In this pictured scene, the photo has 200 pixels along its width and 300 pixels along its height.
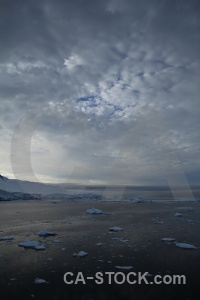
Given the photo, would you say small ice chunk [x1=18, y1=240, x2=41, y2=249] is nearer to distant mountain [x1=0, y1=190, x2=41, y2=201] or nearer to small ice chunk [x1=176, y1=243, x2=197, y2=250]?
small ice chunk [x1=176, y1=243, x2=197, y2=250]

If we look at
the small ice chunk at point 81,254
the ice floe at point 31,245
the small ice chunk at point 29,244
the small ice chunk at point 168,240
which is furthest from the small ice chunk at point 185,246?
the small ice chunk at point 29,244

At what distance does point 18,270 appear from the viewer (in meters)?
11.5

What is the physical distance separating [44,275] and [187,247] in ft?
29.8

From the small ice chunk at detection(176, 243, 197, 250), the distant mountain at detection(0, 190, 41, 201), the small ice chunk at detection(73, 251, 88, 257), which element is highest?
the distant mountain at detection(0, 190, 41, 201)

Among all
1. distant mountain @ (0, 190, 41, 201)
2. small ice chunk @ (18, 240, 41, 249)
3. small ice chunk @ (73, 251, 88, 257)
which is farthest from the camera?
distant mountain @ (0, 190, 41, 201)

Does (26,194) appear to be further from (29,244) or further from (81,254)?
(81,254)

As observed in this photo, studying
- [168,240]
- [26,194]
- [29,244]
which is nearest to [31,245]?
[29,244]

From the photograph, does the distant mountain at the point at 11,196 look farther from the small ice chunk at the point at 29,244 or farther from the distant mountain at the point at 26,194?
the small ice chunk at the point at 29,244

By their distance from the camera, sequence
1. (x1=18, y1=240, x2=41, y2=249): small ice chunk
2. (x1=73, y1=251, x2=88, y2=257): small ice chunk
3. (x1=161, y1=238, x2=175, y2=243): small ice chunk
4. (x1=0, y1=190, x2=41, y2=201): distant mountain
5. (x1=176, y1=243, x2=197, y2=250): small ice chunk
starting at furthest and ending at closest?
(x1=0, y1=190, x2=41, y2=201): distant mountain → (x1=161, y1=238, x2=175, y2=243): small ice chunk → (x1=18, y1=240, x2=41, y2=249): small ice chunk → (x1=176, y1=243, x2=197, y2=250): small ice chunk → (x1=73, y1=251, x2=88, y2=257): small ice chunk

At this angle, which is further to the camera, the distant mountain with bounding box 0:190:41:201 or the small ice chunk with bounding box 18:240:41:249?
the distant mountain with bounding box 0:190:41:201

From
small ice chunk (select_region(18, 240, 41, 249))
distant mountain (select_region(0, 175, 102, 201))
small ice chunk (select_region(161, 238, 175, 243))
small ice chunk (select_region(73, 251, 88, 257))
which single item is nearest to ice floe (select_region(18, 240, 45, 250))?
small ice chunk (select_region(18, 240, 41, 249))

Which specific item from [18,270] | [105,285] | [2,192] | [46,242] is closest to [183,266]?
[105,285]

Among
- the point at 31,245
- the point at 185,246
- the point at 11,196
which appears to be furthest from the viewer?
the point at 11,196

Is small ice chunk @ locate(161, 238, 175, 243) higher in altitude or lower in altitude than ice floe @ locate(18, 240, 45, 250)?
higher
